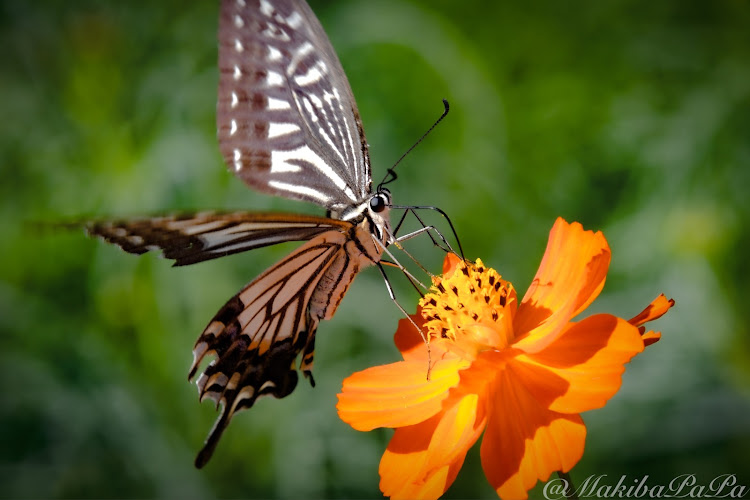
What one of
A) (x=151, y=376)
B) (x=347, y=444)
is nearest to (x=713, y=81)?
(x=347, y=444)

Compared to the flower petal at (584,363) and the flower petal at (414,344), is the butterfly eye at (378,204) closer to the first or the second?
the flower petal at (414,344)

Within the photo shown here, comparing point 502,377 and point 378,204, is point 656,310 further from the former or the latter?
point 378,204

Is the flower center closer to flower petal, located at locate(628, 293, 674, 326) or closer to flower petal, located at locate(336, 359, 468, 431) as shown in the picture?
flower petal, located at locate(336, 359, 468, 431)

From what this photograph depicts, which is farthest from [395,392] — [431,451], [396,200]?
[396,200]

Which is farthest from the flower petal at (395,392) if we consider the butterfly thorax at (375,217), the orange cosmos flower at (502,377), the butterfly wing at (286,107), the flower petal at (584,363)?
the butterfly wing at (286,107)

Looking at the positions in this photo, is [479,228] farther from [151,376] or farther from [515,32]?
[151,376]

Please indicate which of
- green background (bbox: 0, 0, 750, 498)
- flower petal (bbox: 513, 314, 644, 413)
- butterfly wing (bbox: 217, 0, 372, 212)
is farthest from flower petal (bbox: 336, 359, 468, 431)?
green background (bbox: 0, 0, 750, 498)

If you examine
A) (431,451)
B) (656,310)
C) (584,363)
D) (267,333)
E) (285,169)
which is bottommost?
(267,333)
